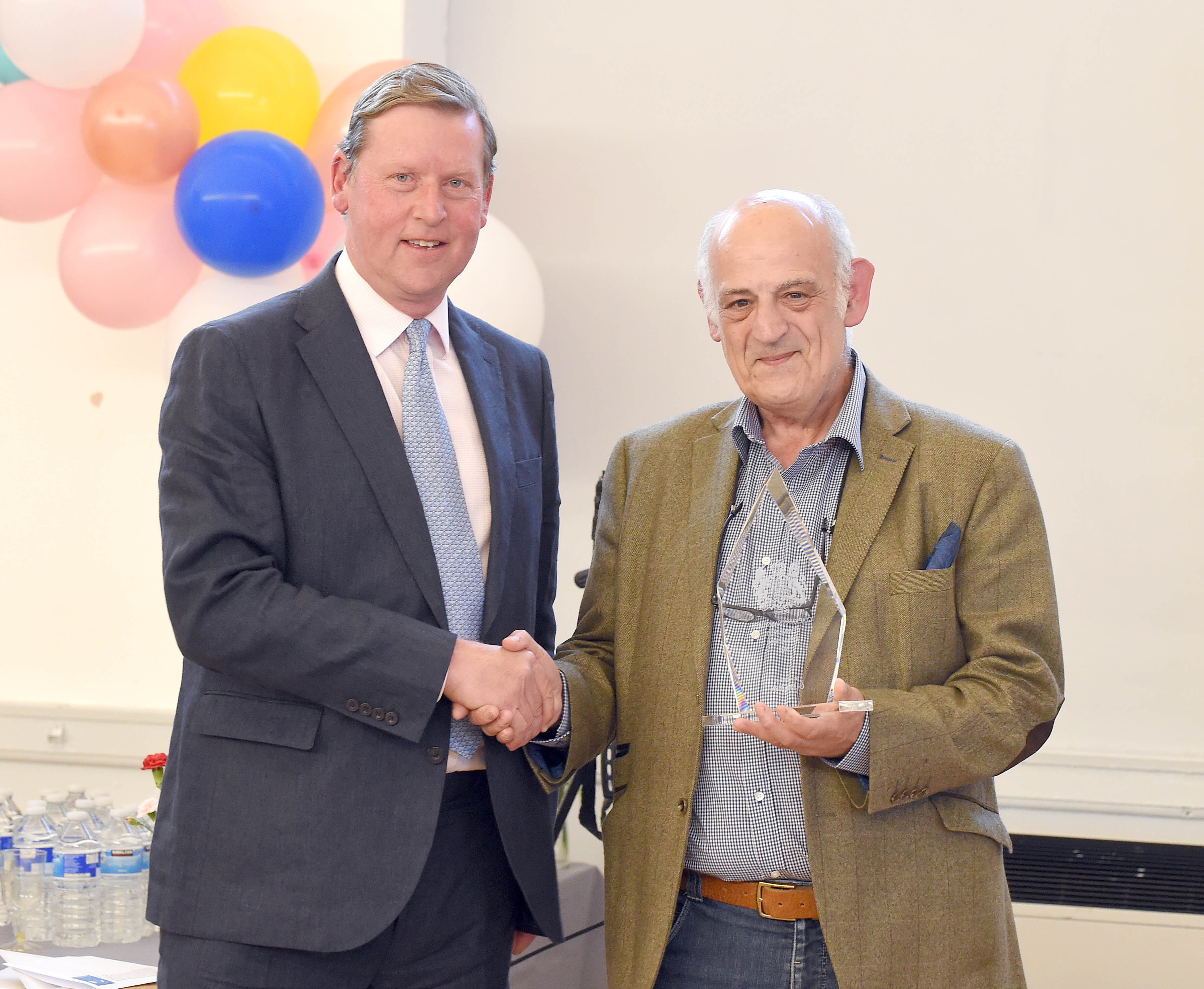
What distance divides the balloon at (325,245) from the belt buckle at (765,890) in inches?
74.8

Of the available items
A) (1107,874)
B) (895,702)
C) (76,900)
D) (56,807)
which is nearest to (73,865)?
(76,900)


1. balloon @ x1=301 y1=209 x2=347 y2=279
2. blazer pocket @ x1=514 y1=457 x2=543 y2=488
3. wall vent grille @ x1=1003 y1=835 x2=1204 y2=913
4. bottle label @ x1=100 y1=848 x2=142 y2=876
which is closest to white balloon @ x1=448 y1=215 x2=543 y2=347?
balloon @ x1=301 y1=209 x2=347 y2=279

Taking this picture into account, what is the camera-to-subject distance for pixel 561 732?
61.2 inches

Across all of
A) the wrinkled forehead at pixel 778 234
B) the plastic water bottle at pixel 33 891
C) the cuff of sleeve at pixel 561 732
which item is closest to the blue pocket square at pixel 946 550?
the wrinkled forehead at pixel 778 234

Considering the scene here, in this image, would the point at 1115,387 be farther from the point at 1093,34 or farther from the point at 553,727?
the point at 553,727

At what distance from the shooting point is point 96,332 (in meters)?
3.29

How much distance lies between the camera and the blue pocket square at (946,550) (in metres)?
1.43

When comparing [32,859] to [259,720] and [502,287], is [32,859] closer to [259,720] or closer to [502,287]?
[259,720]

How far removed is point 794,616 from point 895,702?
0.17 metres

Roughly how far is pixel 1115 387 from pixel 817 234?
1765mm

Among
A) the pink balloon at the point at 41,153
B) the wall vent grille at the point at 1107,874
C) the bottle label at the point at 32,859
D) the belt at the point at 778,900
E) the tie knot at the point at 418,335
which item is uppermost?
the pink balloon at the point at 41,153

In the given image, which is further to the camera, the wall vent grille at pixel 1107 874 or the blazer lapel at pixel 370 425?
the wall vent grille at pixel 1107 874

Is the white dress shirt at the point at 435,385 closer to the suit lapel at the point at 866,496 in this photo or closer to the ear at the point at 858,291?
the suit lapel at the point at 866,496

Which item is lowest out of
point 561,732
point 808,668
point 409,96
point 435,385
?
point 561,732
